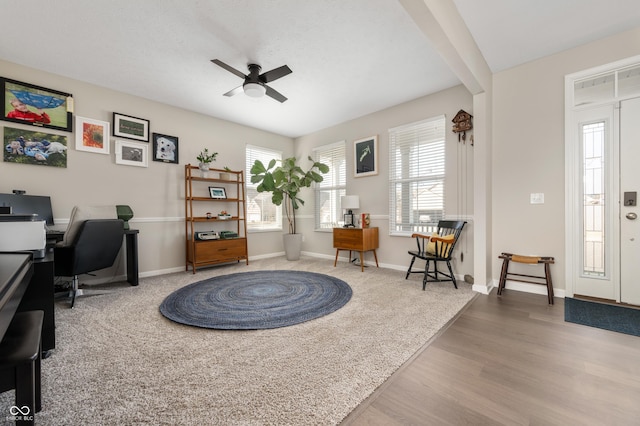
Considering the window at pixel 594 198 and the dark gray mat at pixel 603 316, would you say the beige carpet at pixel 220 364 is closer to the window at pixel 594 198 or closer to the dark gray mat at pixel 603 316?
the dark gray mat at pixel 603 316

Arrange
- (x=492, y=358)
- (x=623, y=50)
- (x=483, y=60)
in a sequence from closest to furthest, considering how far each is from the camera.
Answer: (x=492, y=358)
(x=623, y=50)
(x=483, y=60)

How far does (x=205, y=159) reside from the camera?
177 inches

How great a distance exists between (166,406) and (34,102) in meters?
3.98

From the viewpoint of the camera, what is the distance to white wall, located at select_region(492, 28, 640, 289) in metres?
2.88

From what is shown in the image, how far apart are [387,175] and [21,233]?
4.20 m

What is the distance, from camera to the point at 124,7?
221 cm

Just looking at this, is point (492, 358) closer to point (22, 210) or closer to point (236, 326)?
point (236, 326)

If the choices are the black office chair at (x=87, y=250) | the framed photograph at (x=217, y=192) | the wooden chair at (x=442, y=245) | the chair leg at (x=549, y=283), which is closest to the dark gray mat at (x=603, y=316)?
the chair leg at (x=549, y=283)

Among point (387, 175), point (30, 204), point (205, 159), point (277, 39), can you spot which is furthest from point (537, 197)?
point (30, 204)

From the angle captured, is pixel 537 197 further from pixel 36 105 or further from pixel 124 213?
pixel 36 105

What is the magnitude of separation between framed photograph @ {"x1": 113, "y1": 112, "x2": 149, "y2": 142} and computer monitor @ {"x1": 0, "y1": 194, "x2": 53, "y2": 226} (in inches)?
48.2

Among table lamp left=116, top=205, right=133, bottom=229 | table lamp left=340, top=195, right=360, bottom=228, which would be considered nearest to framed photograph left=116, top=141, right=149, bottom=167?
table lamp left=116, top=205, right=133, bottom=229

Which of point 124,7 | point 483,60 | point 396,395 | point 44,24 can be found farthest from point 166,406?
point 483,60

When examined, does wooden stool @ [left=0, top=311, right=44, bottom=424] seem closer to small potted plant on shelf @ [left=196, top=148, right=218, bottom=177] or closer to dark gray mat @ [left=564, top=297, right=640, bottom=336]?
dark gray mat @ [left=564, top=297, right=640, bottom=336]
